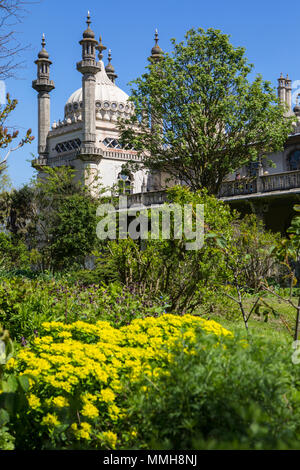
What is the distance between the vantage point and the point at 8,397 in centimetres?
331

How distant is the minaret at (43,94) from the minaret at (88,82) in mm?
7646

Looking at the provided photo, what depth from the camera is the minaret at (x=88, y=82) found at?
36.2m

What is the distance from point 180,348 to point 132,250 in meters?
7.02

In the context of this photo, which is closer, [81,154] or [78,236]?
[78,236]

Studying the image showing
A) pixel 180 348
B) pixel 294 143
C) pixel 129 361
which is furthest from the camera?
pixel 294 143

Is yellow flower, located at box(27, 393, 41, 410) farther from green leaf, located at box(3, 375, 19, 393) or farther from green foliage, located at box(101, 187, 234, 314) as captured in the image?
green foliage, located at box(101, 187, 234, 314)

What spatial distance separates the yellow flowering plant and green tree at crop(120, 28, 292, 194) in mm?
15710

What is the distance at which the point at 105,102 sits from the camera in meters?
43.9

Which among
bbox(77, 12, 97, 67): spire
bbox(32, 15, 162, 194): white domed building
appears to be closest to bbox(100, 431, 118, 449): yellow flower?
bbox(32, 15, 162, 194): white domed building

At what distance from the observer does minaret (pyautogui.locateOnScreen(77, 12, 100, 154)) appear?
3619cm

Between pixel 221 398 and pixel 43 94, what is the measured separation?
44632 mm
